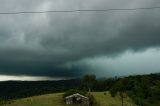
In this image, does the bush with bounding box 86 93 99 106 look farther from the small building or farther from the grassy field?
the small building

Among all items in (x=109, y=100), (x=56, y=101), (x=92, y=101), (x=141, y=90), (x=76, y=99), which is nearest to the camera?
(x=92, y=101)

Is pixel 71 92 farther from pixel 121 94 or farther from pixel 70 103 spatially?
pixel 121 94

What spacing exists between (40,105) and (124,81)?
50.0 m

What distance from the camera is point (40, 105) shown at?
14812cm

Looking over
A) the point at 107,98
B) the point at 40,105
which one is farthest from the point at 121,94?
the point at 40,105

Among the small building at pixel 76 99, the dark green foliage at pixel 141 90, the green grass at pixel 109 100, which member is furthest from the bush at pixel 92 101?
the dark green foliage at pixel 141 90

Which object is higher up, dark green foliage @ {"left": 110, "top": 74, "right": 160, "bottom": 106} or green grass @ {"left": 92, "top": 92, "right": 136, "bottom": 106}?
dark green foliage @ {"left": 110, "top": 74, "right": 160, "bottom": 106}

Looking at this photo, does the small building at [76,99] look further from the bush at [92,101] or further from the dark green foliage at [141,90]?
the dark green foliage at [141,90]

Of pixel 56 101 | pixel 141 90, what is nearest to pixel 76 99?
pixel 56 101

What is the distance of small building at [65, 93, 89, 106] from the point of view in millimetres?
156125

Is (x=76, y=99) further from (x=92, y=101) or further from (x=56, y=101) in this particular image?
(x=56, y=101)

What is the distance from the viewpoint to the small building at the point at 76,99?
156 metres

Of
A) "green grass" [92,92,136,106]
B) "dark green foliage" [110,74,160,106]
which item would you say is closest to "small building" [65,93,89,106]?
"green grass" [92,92,136,106]

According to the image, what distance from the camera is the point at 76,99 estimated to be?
158 metres
